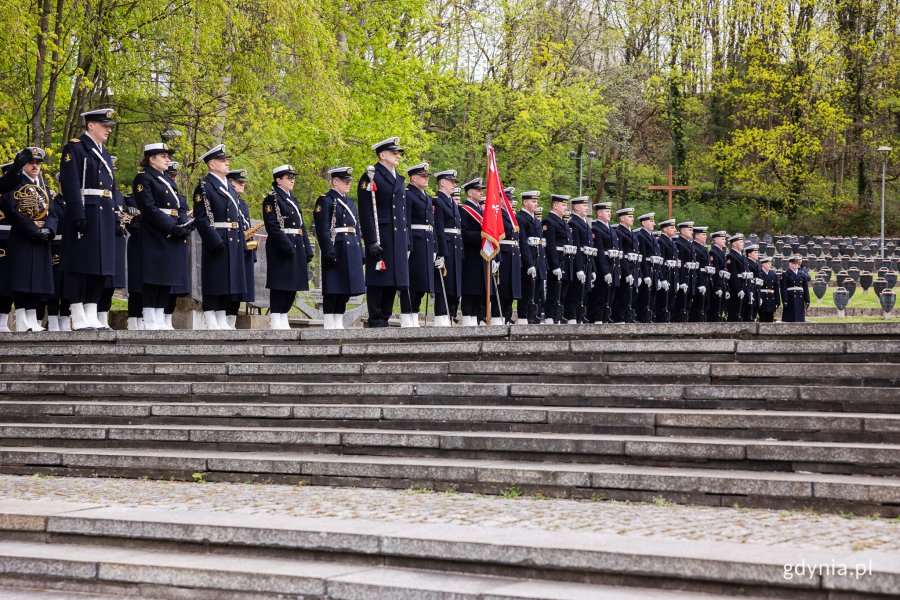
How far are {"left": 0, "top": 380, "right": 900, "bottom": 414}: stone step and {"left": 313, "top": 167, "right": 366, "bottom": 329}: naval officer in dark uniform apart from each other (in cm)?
292

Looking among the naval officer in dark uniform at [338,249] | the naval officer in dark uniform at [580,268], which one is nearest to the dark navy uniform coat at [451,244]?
the naval officer in dark uniform at [338,249]

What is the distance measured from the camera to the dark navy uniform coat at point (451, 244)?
13.9 metres

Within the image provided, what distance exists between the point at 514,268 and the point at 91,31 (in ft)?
24.2

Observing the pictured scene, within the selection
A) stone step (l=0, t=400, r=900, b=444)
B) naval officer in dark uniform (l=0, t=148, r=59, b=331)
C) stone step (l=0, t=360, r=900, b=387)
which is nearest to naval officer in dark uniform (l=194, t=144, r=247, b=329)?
naval officer in dark uniform (l=0, t=148, r=59, b=331)

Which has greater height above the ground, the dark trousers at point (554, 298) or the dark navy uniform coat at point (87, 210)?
the dark navy uniform coat at point (87, 210)

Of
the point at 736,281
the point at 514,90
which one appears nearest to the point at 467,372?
the point at 736,281

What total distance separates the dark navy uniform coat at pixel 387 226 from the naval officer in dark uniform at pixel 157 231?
192cm

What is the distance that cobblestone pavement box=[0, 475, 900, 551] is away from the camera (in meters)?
6.02

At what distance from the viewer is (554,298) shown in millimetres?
16359

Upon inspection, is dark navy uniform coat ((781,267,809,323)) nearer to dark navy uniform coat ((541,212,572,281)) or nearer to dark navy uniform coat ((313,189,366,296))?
dark navy uniform coat ((541,212,572,281))

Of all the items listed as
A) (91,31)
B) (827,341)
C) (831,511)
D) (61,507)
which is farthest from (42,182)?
(831,511)

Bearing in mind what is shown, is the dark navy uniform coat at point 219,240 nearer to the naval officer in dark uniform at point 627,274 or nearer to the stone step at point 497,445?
the stone step at point 497,445

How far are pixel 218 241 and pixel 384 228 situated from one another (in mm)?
1828

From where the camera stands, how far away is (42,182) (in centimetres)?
1278
